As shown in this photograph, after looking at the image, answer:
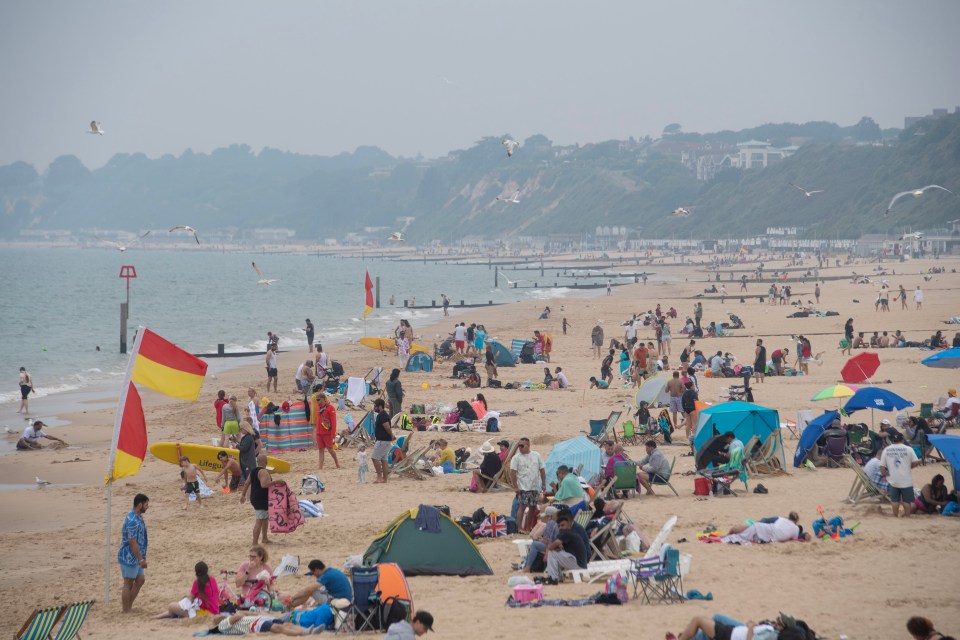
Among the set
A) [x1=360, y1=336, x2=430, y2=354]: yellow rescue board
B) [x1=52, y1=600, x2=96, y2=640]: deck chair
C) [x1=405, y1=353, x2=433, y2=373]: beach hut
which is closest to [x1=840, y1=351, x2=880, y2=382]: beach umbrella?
[x1=405, y1=353, x2=433, y2=373]: beach hut

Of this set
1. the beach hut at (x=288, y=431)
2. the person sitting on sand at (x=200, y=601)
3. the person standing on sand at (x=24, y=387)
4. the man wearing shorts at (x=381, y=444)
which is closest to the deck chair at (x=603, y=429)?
the man wearing shorts at (x=381, y=444)

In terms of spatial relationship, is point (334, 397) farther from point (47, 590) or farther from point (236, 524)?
point (47, 590)

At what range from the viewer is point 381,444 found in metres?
14.6

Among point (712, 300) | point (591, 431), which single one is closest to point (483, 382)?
point (591, 431)

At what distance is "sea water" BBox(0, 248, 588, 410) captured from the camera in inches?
1455

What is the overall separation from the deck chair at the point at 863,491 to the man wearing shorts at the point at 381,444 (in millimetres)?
6131

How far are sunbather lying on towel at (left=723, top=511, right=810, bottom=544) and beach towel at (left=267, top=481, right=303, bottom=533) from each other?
15.5ft

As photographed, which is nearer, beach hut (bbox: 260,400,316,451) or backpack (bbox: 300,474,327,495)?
backpack (bbox: 300,474,327,495)

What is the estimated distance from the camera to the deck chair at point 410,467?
14.8 meters

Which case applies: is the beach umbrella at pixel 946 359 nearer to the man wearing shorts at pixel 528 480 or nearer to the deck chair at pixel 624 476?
the deck chair at pixel 624 476

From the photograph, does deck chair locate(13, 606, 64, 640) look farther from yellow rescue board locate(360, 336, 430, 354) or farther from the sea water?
yellow rescue board locate(360, 336, 430, 354)

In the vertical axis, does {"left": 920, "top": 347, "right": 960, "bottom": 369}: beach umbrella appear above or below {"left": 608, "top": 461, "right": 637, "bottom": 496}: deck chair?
above

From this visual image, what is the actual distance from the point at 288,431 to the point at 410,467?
12.4 feet

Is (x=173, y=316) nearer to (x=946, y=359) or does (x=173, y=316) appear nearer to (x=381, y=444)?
(x=381, y=444)
